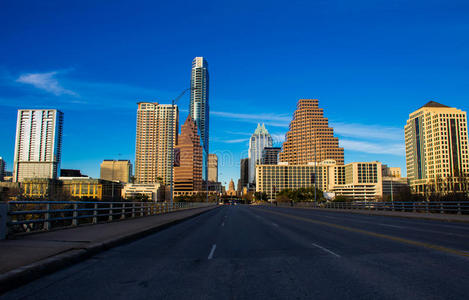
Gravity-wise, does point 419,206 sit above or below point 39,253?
above

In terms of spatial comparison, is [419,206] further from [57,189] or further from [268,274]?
[57,189]

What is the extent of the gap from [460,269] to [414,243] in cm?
416

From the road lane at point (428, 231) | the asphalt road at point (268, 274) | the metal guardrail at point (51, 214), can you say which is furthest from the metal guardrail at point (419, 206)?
the metal guardrail at point (51, 214)

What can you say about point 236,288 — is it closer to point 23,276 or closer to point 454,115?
point 23,276

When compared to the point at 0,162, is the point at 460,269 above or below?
below

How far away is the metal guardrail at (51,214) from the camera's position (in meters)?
10.3

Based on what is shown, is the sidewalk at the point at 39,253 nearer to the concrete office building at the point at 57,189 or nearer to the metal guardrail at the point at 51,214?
the metal guardrail at the point at 51,214

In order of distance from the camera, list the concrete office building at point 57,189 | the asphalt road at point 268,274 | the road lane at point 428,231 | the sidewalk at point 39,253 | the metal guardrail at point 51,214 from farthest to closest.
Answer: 1. the concrete office building at point 57,189
2. the road lane at point 428,231
3. the metal guardrail at point 51,214
4. the sidewalk at point 39,253
5. the asphalt road at point 268,274

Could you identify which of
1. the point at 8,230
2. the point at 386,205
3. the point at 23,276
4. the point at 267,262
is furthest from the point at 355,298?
the point at 386,205

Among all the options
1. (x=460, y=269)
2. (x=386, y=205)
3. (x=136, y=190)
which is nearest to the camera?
(x=460, y=269)

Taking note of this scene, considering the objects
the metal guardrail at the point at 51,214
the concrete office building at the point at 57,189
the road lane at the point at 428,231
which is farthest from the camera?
the concrete office building at the point at 57,189

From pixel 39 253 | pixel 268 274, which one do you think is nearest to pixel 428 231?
pixel 268 274

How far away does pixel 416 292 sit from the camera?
216 inches

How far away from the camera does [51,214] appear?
1866cm
